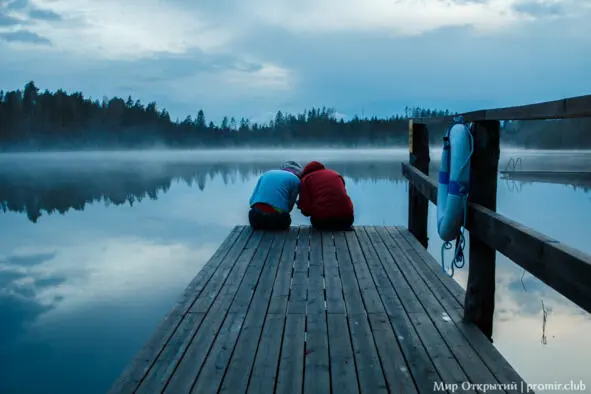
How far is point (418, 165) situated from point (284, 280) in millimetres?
2639

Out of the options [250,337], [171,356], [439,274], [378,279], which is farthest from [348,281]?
[171,356]

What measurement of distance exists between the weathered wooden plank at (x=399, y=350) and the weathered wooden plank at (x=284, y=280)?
2.22 feet

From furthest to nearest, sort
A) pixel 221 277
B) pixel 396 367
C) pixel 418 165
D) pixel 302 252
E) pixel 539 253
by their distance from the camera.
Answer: pixel 418 165 < pixel 302 252 < pixel 221 277 < pixel 396 367 < pixel 539 253

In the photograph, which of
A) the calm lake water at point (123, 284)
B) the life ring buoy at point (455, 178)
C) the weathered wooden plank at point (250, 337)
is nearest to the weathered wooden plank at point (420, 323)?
the life ring buoy at point (455, 178)

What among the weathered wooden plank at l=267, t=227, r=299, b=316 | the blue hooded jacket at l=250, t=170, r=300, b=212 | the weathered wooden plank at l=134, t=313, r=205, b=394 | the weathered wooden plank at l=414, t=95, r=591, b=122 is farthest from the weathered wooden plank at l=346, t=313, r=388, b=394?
the blue hooded jacket at l=250, t=170, r=300, b=212

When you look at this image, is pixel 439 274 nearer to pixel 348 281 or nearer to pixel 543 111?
pixel 348 281

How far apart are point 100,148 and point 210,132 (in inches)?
846

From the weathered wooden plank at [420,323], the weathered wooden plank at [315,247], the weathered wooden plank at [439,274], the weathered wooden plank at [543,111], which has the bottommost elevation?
the weathered wooden plank at [420,323]

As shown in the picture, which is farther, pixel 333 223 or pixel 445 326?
pixel 333 223

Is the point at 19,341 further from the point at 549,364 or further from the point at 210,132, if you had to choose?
the point at 210,132

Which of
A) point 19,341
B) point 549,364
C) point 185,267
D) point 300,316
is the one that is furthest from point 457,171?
point 185,267

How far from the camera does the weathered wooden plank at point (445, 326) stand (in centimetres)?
260

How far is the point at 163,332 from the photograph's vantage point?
3166mm

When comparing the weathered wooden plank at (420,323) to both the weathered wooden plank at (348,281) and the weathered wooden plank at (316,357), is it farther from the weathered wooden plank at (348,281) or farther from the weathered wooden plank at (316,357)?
the weathered wooden plank at (316,357)
